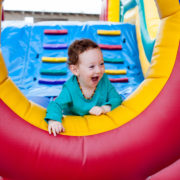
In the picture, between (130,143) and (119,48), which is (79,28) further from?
(130,143)

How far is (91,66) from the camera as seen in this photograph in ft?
4.27

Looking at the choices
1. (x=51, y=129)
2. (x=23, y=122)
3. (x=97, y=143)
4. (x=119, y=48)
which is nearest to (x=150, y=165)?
(x=97, y=143)

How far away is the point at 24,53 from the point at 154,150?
2436mm

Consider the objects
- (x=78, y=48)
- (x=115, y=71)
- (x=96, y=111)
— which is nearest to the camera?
(x=96, y=111)

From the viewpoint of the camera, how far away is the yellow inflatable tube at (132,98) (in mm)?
1073

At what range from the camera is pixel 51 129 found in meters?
1.07

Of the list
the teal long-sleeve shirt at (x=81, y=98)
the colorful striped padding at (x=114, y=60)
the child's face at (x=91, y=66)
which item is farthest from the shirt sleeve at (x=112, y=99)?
the colorful striped padding at (x=114, y=60)

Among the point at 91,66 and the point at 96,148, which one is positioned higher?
the point at 91,66

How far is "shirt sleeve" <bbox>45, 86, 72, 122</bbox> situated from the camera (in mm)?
1123

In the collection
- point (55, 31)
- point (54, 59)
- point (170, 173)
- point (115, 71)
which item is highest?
point (55, 31)

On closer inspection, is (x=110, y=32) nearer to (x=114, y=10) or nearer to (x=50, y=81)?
(x=50, y=81)

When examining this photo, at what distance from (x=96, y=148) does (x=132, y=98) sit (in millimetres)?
322

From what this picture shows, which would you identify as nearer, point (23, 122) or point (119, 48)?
point (23, 122)

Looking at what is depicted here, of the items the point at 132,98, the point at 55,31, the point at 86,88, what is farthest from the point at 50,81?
the point at 132,98
